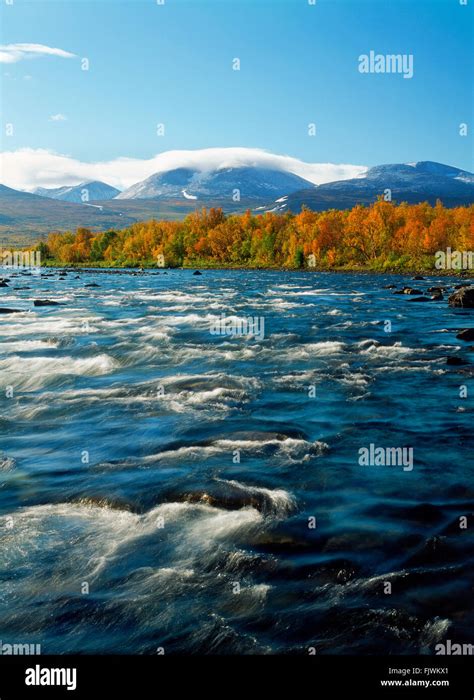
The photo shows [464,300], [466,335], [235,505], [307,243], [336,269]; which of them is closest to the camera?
[235,505]

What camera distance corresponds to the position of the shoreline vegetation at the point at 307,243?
397 ft

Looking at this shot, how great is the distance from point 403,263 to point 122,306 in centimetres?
7250

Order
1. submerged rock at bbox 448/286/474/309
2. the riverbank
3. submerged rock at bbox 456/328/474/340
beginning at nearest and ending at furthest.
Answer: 1. submerged rock at bbox 456/328/474/340
2. submerged rock at bbox 448/286/474/309
3. the riverbank

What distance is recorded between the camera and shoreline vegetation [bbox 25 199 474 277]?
121 m

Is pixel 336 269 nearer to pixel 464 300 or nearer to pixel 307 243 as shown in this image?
pixel 307 243

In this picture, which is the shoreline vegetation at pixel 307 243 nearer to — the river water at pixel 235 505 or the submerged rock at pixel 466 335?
the submerged rock at pixel 466 335

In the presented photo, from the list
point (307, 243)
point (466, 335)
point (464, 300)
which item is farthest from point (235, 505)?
point (307, 243)

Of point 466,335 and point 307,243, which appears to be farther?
point 307,243

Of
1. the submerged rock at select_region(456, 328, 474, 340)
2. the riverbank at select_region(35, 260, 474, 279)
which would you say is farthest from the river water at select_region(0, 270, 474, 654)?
the riverbank at select_region(35, 260, 474, 279)

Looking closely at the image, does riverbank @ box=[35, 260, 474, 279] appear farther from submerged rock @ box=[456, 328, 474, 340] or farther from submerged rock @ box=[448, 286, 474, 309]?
submerged rock @ box=[456, 328, 474, 340]

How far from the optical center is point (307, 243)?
14188 centimetres

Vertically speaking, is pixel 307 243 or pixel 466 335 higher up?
pixel 307 243

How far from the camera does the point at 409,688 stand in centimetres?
667

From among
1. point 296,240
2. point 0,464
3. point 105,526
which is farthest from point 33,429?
point 296,240
